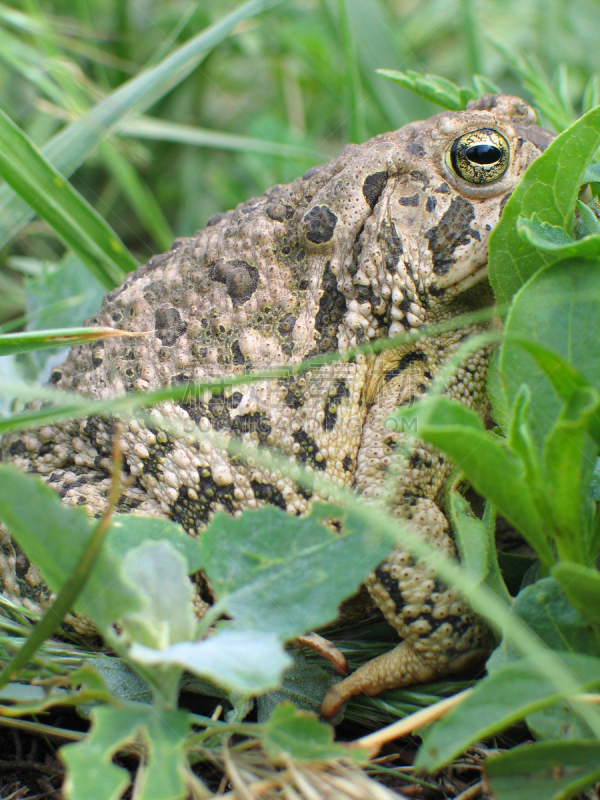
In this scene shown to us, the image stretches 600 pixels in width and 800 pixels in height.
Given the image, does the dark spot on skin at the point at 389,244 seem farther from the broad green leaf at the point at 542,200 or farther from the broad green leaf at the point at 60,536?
the broad green leaf at the point at 60,536

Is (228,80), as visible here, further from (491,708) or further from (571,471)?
(491,708)

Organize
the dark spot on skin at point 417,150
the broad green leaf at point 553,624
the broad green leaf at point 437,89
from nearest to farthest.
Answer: the broad green leaf at point 553,624, the dark spot on skin at point 417,150, the broad green leaf at point 437,89

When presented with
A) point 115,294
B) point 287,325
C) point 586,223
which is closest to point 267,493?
point 287,325

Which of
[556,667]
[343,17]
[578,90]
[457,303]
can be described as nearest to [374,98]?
[343,17]

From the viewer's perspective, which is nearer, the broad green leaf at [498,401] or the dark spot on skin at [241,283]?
the broad green leaf at [498,401]

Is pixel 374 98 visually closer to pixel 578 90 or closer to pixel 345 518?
pixel 578 90

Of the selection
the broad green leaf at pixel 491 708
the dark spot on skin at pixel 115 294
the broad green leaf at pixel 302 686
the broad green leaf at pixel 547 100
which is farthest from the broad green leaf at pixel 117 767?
the broad green leaf at pixel 547 100
